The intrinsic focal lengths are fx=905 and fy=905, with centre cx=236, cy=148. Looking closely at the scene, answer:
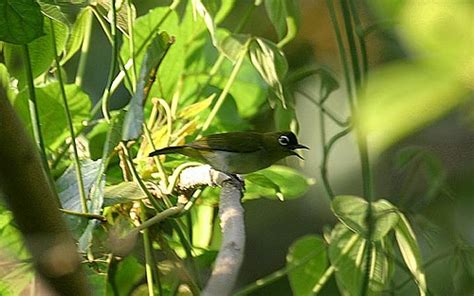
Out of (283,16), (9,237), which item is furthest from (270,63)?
(9,237)

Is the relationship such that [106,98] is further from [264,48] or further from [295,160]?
[295,160]

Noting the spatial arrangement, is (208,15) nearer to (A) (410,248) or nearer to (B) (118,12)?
(B) (118,12)

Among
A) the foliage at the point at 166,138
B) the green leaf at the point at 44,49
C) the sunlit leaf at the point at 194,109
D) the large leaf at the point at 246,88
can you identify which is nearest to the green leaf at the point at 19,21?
the foliage at the point at 166,138

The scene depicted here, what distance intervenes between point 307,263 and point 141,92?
1.07 ft

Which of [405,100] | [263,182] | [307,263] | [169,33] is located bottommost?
[307,263]

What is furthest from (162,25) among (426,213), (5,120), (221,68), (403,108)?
(403,108)

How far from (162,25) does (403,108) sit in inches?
26.7

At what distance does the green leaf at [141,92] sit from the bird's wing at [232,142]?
0.33 feet

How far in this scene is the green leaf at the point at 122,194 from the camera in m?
0.67

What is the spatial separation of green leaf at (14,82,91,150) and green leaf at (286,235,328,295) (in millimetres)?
254

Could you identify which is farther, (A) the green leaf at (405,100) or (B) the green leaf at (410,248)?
(B) the green leaf at (410,248)

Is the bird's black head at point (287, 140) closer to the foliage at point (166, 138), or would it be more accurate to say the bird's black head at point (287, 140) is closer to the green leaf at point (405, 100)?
the foliage at point (166, 138)

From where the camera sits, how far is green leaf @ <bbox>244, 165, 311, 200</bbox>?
2.89 feet

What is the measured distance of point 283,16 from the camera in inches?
30.5
